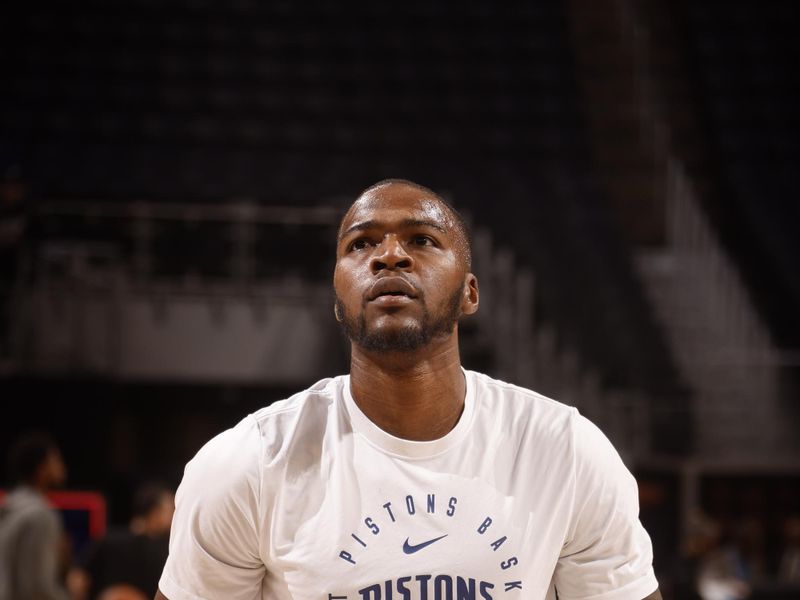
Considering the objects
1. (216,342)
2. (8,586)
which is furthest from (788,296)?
(8,586)

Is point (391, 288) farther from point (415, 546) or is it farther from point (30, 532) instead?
point (30, 532)

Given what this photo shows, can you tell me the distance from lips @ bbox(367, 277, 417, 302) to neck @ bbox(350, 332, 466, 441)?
4.4 inches

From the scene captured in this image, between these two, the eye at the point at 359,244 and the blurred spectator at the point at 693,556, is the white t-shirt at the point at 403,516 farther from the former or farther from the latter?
the blurred spectator at the point at 693,556

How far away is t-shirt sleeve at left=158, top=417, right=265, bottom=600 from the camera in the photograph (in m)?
1.95

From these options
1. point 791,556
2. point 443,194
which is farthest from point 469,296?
point 443,194

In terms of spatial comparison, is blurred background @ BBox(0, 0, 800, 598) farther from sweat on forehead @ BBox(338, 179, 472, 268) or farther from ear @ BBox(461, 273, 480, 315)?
sweat on forehead @ BBox(338, 179, 472, 268)

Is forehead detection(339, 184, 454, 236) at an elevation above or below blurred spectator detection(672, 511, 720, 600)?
above

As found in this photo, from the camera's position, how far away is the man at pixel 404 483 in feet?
6.30

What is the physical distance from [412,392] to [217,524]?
40cm

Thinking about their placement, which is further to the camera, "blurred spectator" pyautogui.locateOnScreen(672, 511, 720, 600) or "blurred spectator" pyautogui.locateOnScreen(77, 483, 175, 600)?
"blurred spectator" pyautogui.locateOnScreen(672, 511, 720, 600)

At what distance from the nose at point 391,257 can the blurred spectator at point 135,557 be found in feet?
10.0

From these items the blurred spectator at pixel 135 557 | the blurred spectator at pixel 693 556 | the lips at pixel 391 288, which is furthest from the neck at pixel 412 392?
the blurred spectator at pixel 693 556

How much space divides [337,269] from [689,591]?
179 inches

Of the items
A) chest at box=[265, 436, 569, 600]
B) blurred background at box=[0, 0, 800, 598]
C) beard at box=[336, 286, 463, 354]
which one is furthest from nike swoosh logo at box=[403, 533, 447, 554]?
blurred background at box=[0, 0, 800, 598]
